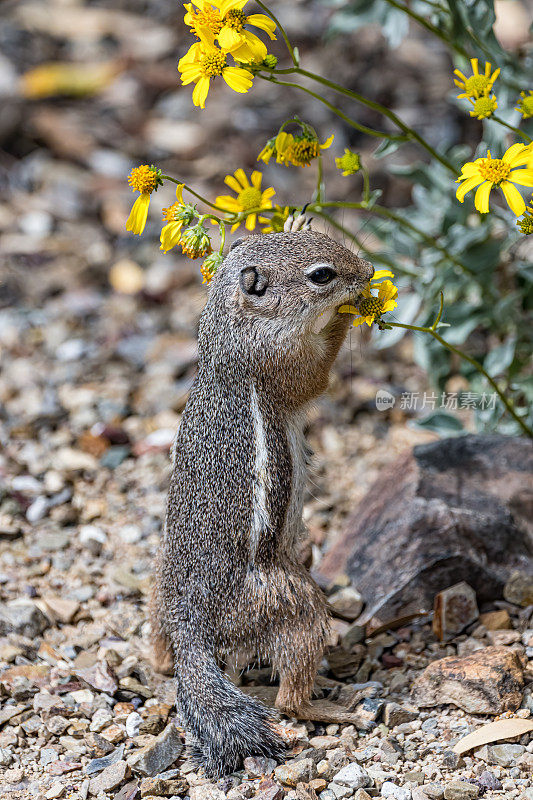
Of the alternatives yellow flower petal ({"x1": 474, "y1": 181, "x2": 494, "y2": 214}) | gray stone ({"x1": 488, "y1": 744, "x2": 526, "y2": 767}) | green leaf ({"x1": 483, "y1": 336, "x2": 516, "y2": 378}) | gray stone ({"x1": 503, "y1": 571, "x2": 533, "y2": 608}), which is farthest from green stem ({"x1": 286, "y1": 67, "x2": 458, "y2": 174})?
gray stone ({"x1": 488, "y1": 744, "x2": 526, "y2": 767})

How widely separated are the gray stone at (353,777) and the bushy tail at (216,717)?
0.72 ft

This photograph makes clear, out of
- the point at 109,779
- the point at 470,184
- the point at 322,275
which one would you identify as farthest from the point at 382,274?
the point at 109,779

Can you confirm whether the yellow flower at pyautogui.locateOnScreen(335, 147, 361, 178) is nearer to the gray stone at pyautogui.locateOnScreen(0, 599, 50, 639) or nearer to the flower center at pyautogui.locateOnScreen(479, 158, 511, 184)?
the flower center at pyautogui.locateOnScreen(479, 158, 511, 184)

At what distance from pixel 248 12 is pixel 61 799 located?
18.4 ft

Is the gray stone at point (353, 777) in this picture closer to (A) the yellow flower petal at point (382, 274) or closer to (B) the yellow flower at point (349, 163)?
(A) the yellow flower petal at point (382, 274)

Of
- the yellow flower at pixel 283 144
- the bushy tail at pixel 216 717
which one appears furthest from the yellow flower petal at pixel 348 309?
the bushy tail at pixel 216 717

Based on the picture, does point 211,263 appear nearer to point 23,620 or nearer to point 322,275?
point 322,275

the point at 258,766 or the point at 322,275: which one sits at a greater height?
the point at 322,275

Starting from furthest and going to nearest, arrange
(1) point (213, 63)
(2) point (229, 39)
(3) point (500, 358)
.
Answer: (3) point (500, 358) → (1) point (213, 63) → (2) point (229, 39)

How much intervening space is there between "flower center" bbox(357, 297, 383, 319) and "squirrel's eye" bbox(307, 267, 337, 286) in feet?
0.51

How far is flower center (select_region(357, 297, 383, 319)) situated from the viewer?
130 inches

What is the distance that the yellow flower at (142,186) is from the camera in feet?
10.5

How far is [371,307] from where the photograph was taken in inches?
131

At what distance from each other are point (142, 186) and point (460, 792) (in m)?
2.21
